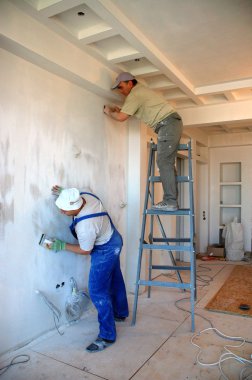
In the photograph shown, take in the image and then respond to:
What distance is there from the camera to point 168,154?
3229 mm

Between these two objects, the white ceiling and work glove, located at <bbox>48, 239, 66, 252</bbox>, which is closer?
the white ceiling

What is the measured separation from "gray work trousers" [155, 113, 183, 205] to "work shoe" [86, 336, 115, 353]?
1417mm

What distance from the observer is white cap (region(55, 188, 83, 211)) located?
267 centimetres

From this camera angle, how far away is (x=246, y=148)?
259 inches

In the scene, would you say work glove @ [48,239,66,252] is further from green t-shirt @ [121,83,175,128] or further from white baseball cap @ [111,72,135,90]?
white baseball cap @ [111,72,135,90]

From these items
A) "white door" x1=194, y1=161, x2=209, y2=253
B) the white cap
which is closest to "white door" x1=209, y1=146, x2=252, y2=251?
"white door" x1=194, y1=161, x2=209, y2=253

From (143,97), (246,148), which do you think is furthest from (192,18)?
(246,148)

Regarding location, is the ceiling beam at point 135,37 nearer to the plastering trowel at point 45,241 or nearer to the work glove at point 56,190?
the work glove at point 56,190

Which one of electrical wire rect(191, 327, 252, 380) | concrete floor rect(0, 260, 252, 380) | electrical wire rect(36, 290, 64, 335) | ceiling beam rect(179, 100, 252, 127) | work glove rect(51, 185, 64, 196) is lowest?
concrete floor rect(0, 260, 252, 380)

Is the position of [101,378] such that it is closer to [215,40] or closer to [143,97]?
[143,97]

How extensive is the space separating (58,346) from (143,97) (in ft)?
8.17

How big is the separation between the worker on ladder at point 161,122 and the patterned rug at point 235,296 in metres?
1.31

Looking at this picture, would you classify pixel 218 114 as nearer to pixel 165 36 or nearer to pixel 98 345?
pixel 165 36

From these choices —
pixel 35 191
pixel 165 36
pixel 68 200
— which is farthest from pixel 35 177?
pixel 165 36
